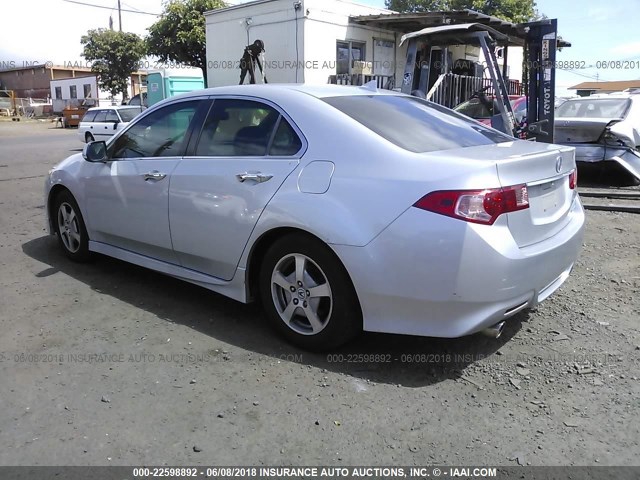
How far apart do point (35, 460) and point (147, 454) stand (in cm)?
51

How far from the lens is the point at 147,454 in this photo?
102 inches

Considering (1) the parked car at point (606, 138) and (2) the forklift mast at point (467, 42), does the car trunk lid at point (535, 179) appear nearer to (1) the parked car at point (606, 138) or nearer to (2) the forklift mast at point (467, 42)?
(2) the forklift mast at point (467, 42)

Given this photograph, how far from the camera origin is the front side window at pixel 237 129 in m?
3.74

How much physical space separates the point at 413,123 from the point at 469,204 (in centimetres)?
100

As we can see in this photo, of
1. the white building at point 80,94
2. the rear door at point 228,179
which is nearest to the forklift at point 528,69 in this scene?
the rear door at point 228,179

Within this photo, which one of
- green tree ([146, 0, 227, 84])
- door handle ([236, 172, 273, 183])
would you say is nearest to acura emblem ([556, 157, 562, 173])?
door handle ([236, 172, 273, 183])

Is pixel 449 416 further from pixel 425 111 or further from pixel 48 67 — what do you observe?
pixel 48 67

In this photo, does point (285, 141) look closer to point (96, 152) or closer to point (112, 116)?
point (96, 152)

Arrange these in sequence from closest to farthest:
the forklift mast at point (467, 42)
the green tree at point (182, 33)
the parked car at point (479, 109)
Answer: the forklift mast at point (467, 42)
the parked car at point (479, 109)
the green tree at point (182, 33)

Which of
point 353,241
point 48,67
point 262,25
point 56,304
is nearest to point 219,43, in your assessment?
point 262,25

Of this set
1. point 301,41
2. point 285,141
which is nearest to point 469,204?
point 285,141

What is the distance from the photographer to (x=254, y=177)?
11.8 feet

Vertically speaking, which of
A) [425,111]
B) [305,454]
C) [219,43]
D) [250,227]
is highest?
[219,43]

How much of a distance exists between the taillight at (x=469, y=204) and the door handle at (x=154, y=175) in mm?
2129
